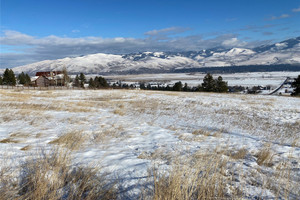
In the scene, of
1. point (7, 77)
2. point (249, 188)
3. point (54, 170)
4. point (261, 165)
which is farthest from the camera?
point (7, 77)

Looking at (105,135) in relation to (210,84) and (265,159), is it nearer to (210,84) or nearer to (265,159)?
(265,159)

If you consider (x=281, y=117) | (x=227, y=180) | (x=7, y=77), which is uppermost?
(x=7, y=77)

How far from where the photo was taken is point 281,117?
1449 cm

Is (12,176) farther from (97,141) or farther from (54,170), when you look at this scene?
(97,141)

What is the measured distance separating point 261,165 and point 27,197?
486 centimetres

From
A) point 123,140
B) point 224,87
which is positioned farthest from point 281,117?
point 224,87

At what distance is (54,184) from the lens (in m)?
3.02

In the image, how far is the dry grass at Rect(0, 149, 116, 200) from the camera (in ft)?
9.00

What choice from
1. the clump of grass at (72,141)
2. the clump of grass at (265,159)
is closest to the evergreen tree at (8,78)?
the clump of grass at (72,141)

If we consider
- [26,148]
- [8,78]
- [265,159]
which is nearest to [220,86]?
[265,159]

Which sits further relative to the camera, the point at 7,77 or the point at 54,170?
the point at 7,77

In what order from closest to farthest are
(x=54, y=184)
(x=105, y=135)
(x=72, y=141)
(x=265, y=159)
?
(x=54, y=184), (x=265, y=159), (x=72, y=141), (x=105, y=135)

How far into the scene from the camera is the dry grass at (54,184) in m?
2.74

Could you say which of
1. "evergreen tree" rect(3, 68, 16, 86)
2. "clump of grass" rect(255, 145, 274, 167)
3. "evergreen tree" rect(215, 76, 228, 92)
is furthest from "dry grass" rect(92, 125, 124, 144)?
"evergreen tree" rect(3, 68, 16, 86)
